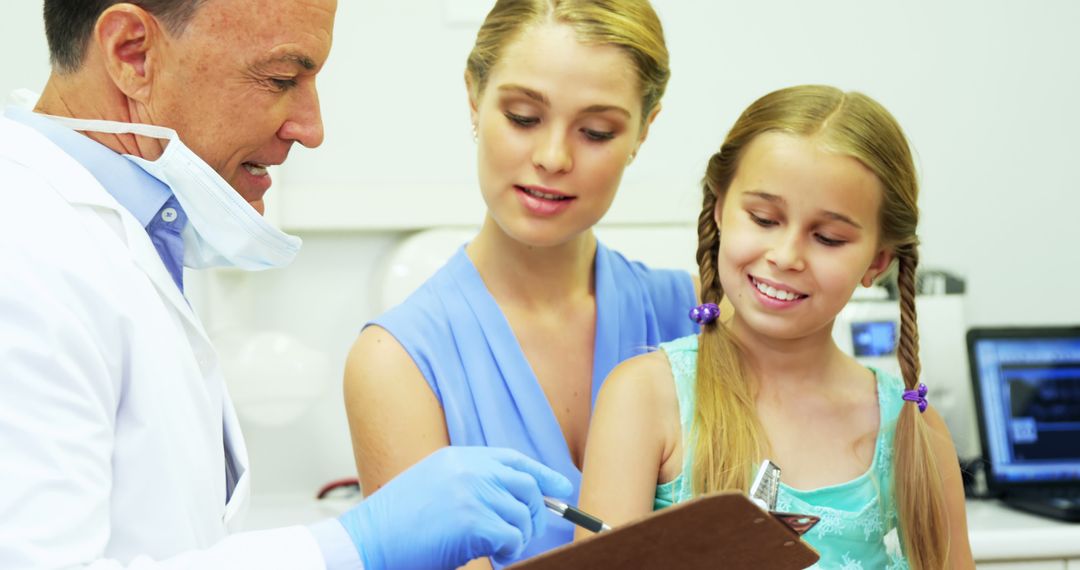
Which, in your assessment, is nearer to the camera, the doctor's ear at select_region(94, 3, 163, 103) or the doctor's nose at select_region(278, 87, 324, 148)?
the doctor's ear at select_region(94, 3, 163, 103)

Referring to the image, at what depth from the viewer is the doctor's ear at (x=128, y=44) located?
38.2 inches

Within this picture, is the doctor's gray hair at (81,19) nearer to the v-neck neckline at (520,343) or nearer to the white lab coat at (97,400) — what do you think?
the white lab coat at (97,400)

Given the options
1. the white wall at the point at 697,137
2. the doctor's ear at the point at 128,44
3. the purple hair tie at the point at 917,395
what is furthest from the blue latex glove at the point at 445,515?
the white wall at the point at 697,137

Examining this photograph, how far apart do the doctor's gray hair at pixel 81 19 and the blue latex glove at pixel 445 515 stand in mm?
452

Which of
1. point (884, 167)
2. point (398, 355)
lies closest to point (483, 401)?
point (398, 355)

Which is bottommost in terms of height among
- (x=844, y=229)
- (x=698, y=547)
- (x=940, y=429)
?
(x=940, y=429)

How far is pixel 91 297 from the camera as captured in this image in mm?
854

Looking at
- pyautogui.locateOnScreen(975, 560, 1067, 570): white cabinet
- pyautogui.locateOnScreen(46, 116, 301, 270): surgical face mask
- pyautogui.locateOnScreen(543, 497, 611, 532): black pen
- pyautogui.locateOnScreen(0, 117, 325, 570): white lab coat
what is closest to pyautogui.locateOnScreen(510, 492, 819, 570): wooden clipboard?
pyautogui.locateOnScreen(543, 497, 611, 532): black pen

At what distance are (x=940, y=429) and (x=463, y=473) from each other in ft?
2.36

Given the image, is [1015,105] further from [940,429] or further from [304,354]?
[304,354]

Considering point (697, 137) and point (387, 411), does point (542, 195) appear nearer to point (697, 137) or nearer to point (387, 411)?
point (387, 411)

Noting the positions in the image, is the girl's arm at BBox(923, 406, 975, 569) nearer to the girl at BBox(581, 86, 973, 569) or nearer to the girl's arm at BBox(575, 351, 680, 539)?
the girl at BBox(581, 86, 973, 569)

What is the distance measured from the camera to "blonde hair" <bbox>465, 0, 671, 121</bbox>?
4.38 ft

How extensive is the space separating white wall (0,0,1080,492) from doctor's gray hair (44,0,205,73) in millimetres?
1160
